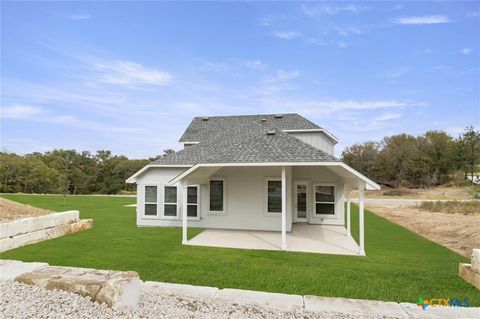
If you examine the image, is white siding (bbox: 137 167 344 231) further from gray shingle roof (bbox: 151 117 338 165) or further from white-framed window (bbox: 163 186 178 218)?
gray shingle roof (bbox: 151 117 338 165)

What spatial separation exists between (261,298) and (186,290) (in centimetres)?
145

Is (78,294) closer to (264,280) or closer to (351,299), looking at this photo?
(264,280)

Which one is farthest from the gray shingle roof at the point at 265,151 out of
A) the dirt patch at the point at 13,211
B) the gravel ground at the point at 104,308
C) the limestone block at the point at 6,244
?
the dirt patch at the point at 13,211

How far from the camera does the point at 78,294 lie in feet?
15.4

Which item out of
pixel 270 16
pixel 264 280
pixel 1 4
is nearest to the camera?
pixel 264 280

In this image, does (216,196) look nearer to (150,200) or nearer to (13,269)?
(150,200)

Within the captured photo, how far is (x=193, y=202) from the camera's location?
45.9 feet

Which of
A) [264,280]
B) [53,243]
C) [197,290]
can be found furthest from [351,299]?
[53,243]

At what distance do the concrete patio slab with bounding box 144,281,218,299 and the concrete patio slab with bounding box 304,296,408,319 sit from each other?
1767mm

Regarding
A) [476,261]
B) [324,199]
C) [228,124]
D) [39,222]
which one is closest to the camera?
[476,261]

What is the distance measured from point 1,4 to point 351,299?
12.7 meters

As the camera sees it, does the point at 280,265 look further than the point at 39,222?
No

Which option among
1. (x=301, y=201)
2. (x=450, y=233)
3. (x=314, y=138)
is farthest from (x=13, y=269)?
(x=450, y=233)

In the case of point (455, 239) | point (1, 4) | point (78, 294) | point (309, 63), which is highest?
point (309, 63)
